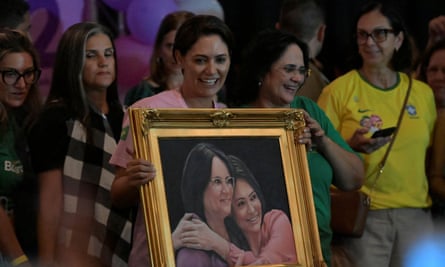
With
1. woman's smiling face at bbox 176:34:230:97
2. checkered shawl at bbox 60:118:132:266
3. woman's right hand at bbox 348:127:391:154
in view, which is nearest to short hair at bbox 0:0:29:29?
checkered shawl at bbox 60:118:132:266

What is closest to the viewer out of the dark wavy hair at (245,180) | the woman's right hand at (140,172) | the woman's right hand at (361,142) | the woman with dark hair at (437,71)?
the woman's right hand at (140,172)

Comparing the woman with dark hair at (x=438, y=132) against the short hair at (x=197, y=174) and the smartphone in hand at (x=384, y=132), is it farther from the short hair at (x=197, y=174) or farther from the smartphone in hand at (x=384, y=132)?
the short hair at (x=197, y=174)

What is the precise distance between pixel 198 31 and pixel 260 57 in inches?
14.4

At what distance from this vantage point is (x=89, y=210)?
12.2 feet

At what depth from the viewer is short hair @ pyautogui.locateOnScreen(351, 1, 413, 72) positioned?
14.4 feet

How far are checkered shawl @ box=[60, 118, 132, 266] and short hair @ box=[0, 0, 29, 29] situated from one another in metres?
0.90

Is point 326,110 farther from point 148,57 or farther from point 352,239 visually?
point 148,57

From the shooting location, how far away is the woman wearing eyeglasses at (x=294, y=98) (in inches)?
141

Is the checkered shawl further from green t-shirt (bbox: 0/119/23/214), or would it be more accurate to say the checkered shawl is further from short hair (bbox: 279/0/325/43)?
short hair (bbox: 279/0/325/43)

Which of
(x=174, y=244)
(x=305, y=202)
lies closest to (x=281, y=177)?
(x=305, y=202)

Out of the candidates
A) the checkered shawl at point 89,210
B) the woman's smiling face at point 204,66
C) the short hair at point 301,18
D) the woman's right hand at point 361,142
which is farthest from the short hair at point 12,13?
the woman's right hand at point 361,142

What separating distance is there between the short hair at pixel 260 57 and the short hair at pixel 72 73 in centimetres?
53

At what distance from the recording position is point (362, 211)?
413cm

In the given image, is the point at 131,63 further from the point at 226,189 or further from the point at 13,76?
the point at 226,189
